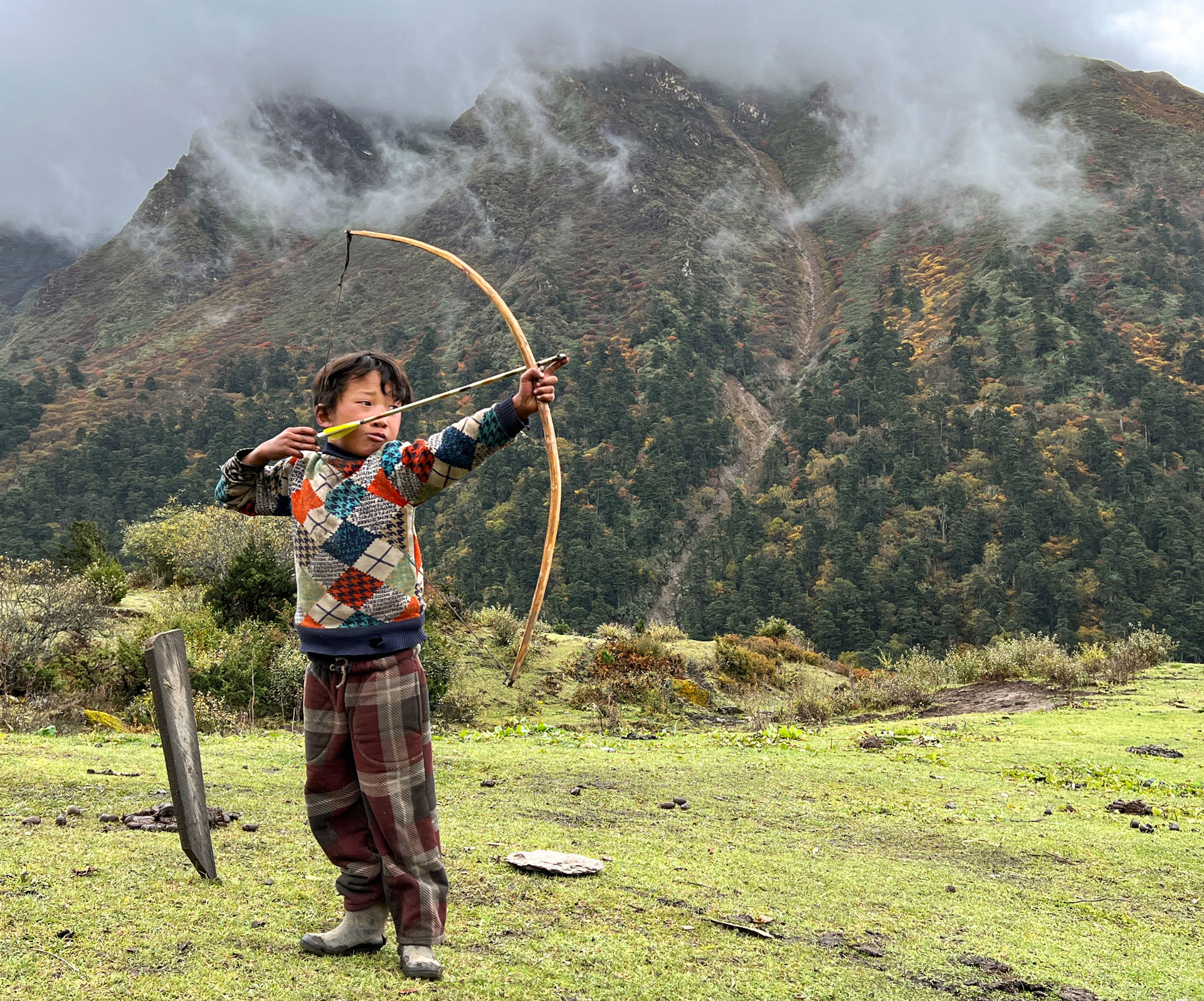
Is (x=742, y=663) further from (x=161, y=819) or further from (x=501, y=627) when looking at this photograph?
(x=161, y=819)

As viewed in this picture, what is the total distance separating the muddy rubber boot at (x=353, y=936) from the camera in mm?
2969

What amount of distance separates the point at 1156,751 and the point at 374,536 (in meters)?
9.91

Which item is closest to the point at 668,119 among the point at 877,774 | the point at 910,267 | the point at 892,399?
the point at 910,267

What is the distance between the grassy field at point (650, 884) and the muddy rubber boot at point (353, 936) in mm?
58

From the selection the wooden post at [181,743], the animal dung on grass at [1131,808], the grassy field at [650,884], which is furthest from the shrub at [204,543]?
the animal dung on grass at [1131,808]

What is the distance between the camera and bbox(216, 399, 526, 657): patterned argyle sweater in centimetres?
305

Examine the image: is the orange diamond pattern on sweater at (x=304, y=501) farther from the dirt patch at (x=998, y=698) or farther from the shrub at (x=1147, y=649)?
the shrub at (x=1147, y=649)

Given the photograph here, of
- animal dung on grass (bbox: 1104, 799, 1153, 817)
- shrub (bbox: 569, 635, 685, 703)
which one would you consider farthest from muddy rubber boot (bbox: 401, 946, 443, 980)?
shrub (bbox: 569, 635, 685, 703)

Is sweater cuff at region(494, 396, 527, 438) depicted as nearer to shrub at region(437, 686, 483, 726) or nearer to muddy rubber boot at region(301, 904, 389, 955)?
muddy rubber boot at region(301, 904, 389, 955)

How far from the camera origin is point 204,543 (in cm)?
2344

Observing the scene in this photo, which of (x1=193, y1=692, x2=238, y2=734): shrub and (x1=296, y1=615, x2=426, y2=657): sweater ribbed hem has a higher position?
(x1=296, y1=615, x2=426, y2=657): sweater ribbed hem

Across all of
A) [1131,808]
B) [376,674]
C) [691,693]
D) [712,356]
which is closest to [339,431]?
[376,674]

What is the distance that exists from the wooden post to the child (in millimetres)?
701

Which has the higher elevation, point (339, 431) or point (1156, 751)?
point (339, 431)
